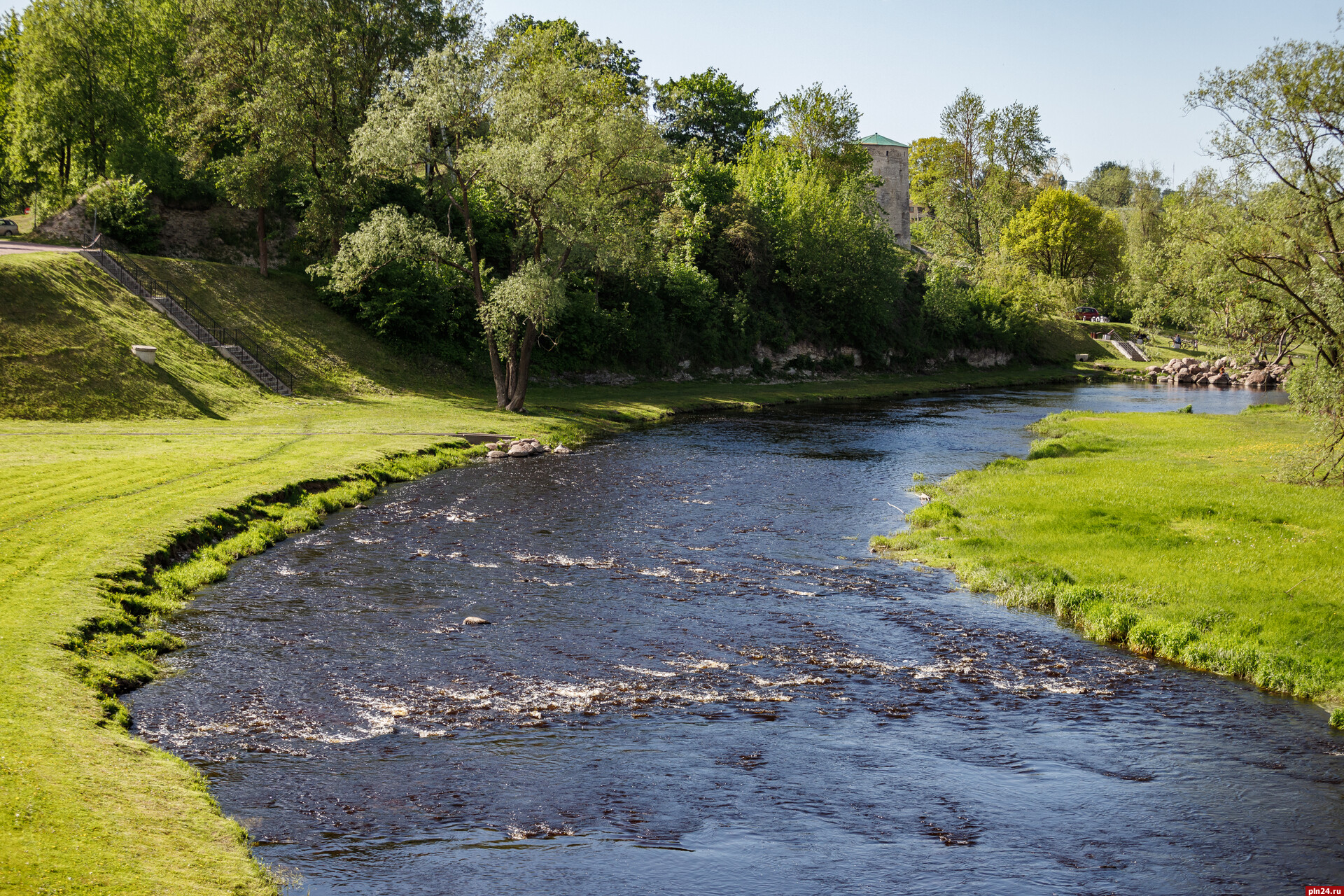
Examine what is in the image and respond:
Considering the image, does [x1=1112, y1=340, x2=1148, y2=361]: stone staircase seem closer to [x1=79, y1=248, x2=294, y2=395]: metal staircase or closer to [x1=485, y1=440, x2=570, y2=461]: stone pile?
[x1=485, y1=440, x2=570, y2=461]: stone pile

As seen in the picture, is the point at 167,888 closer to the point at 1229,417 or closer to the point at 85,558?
the point at 85,558

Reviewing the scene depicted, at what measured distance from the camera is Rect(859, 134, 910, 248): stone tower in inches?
5285

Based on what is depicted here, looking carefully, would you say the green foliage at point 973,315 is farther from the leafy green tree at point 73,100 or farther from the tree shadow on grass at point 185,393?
the tree shadow on grass at point 185,393

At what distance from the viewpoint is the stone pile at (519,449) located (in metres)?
41.7

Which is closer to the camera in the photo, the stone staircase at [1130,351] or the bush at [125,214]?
the bush at [125,214]

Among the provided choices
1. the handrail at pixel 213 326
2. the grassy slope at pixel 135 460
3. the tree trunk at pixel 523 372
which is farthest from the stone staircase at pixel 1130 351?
the handrail at pixel 213 326

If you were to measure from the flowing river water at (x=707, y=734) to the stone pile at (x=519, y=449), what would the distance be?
50.5ft

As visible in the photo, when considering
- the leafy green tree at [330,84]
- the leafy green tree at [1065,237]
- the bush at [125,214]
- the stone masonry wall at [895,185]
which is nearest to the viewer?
the leafy green tree at [330,84]

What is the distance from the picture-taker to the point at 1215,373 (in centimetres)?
9444

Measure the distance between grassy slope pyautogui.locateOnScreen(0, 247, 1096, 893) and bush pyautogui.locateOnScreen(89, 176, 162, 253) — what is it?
452 centimetres

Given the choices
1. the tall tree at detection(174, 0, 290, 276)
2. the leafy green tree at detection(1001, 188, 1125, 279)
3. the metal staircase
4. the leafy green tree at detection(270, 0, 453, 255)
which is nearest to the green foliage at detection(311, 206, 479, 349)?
the leafy green tree at detection(270, 0, 453, 255)

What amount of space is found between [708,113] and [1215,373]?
69588 millimetres

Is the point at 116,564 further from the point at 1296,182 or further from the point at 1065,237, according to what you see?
the point at 1065,237

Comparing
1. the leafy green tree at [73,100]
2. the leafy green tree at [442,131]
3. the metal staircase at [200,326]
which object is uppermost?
the leafy green tree at [73,100]
